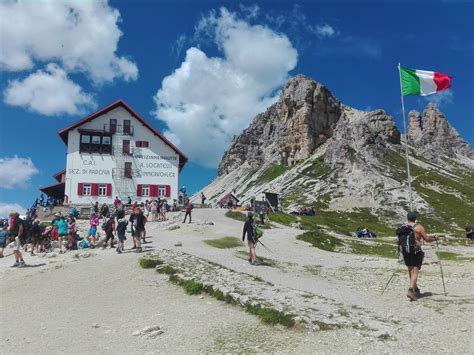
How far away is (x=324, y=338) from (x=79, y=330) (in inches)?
258

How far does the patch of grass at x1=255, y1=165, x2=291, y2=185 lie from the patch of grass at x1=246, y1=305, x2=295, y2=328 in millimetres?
140546

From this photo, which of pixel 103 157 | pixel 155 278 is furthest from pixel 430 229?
pixel 155 278

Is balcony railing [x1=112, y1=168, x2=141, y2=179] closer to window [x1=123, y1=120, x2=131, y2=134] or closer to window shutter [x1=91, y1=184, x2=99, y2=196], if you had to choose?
window shutter [x1=91, y1=184, x2=99, y2=196]

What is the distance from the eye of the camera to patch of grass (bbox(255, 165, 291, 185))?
508 ft

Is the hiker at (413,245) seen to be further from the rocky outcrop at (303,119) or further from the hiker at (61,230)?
the rocky outcrop at (303,119)

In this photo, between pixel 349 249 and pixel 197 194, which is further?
pixel 197 194

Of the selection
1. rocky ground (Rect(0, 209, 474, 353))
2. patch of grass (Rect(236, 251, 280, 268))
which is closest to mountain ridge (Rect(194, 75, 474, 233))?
patch of grass (Rect(236, 251, 280, 268))

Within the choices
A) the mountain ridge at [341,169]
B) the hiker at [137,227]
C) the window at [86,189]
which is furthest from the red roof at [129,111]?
the hiker at [137,227]

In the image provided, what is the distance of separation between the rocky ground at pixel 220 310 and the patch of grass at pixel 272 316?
7.8 inches

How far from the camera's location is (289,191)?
122 m

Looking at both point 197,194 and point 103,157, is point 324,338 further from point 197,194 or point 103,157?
point 197,194

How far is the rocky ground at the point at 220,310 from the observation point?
963cm

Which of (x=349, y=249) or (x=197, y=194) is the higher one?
(x=197, y=194)

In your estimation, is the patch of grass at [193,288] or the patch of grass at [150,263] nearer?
the patch of grass at [193,288]
